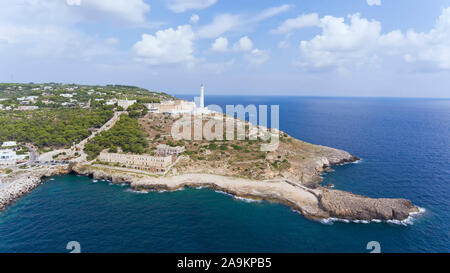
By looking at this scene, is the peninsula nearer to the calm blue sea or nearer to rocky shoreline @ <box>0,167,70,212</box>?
rocky shoreline @ <box>0,167,70,212</box>

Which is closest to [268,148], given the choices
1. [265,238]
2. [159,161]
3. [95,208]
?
[159,161]

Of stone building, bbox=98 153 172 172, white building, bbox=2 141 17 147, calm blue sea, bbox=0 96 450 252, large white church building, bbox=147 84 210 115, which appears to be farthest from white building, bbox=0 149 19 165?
large white church building, bbox=147 84 210 115

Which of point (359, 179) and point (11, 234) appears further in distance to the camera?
point (359, 179)

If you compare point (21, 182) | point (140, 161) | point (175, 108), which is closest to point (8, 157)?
point (21, 182)

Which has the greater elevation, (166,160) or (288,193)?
(166,160)

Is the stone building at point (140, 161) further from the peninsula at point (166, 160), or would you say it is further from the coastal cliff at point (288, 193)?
the coastal cliff at point (288, 193)

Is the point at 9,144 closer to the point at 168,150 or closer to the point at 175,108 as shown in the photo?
the point at 168,150
